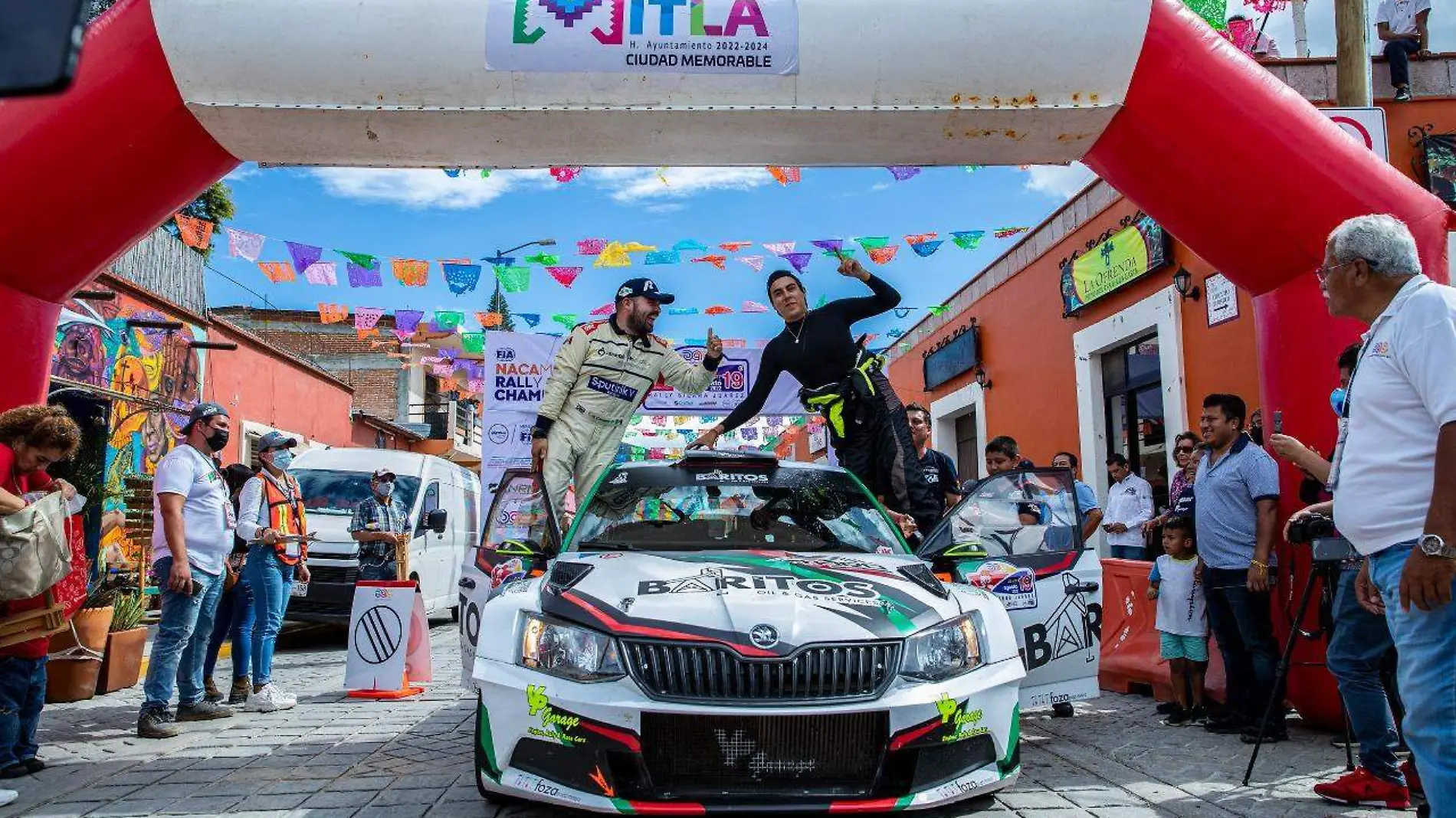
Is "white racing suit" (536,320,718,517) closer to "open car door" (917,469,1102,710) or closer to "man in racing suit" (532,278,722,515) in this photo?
"man in racing suit" (532,278,722,515)

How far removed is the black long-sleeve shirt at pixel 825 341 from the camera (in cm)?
609

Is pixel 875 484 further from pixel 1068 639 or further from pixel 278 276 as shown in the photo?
pixel 278 276

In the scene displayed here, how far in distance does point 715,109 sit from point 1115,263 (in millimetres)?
7982

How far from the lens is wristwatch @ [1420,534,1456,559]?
2.56 meters

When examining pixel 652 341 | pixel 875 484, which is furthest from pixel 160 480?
pixel 875 484

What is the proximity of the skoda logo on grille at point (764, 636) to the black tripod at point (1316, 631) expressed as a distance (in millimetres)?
2056

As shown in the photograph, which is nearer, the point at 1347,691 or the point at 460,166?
the point at 1347,691

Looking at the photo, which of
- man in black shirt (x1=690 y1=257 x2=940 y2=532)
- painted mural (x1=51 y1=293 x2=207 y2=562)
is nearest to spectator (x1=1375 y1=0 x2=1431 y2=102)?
man in black shirt (x1=690 y1=257 x2=940 y2=532)

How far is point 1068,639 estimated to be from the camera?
5090 mm

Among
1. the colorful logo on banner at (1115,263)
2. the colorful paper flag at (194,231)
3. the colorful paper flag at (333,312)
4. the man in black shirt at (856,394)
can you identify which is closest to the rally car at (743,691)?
the man in black shirt at (856,394)

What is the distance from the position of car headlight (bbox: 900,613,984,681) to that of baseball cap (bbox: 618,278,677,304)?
10.8ft

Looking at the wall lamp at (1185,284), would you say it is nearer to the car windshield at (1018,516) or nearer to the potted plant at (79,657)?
the car windshield at (1018,516)

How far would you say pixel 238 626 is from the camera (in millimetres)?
6480

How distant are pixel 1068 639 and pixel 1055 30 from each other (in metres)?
3.11
